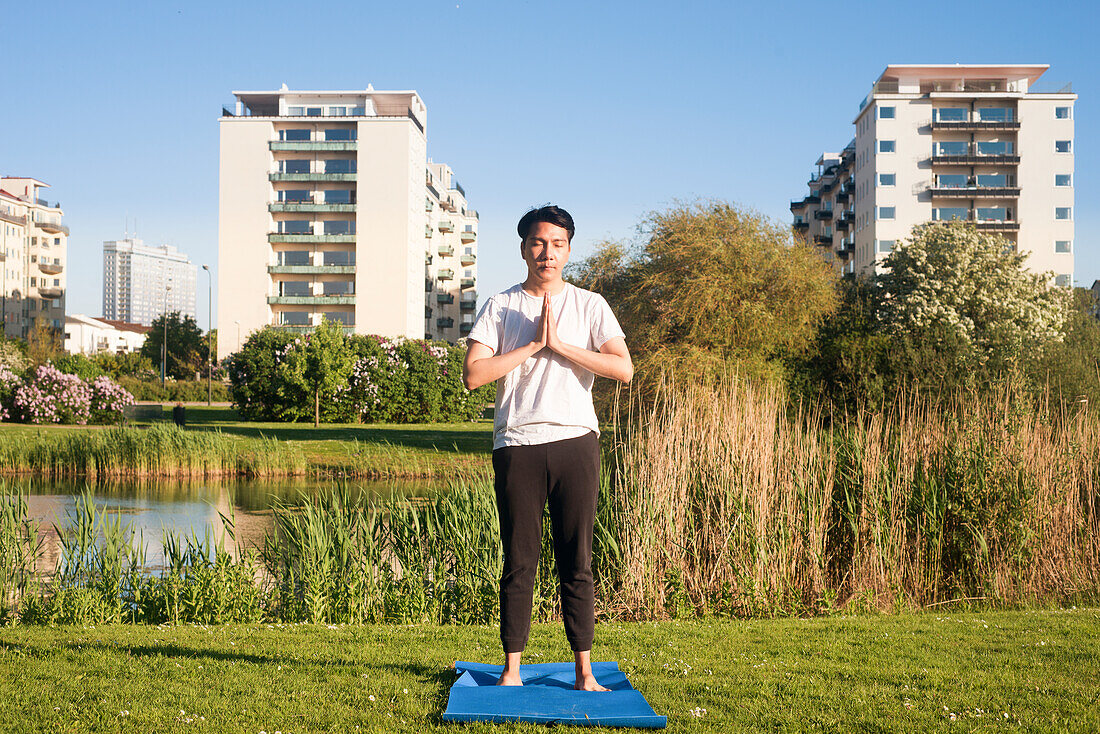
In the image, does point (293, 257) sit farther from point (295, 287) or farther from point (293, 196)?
point (293, 196)

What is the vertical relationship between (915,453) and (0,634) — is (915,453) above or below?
above

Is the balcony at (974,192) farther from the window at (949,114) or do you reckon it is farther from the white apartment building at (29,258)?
the white apartment building at (29,258)

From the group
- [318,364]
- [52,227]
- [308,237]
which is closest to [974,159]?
[308,237]

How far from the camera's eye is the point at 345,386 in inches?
1499

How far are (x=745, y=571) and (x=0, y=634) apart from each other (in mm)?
4967

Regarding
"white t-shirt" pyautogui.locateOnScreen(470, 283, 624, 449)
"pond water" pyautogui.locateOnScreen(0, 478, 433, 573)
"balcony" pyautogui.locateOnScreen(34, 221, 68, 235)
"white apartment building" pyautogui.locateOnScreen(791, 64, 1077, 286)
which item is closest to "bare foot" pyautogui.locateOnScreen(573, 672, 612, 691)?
"white t-shirt" pyautogui.locateOnScreen(470, 283, 624, 449)

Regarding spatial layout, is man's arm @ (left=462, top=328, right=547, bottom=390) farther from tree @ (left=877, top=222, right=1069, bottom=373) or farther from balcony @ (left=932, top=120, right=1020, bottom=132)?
balcony @ (left=932, top=120, right=1020, bottom=132)

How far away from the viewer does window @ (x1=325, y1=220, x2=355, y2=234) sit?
215ft

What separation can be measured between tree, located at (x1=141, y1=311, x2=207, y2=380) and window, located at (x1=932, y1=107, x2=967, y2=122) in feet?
183

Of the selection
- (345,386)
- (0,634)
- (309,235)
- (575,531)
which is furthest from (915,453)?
(309,235)

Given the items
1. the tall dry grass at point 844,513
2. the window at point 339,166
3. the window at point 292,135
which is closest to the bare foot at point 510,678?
the tall dry grass at point 844,513

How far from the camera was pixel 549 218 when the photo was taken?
398cm

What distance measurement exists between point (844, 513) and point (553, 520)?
4.53m

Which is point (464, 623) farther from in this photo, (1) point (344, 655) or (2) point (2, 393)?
(2) point (2, 393)
